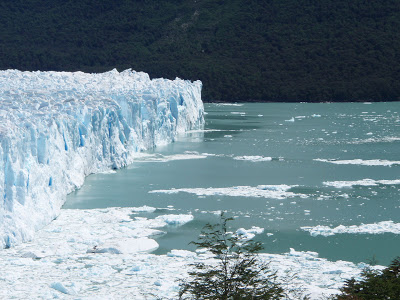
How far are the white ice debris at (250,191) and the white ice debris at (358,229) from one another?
8.70 ft

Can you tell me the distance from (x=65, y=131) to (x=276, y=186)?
453 cm

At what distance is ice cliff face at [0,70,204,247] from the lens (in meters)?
10.8

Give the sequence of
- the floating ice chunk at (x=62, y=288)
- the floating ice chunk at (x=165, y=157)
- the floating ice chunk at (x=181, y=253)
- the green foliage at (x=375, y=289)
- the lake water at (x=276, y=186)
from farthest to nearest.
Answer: the floating ice chunk at (x=165, y=157) < the lake water at (x=276, y=186) < the floating ice chunk at (x=181, y=253) < the floating ice chunk at (x=62, y=288) < the green foliage at (x=375, y=289)

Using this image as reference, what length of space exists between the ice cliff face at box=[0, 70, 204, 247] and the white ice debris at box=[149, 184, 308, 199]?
231 centimetres

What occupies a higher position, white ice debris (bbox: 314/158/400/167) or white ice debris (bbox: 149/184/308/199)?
white ice debris (bbox: 149/184/308/199)

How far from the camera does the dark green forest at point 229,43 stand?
162 feet

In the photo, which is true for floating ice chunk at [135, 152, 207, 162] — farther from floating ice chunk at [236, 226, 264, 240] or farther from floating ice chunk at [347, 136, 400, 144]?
floating ice chunk at [236, 226, 264, 240]

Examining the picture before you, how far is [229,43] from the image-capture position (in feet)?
182

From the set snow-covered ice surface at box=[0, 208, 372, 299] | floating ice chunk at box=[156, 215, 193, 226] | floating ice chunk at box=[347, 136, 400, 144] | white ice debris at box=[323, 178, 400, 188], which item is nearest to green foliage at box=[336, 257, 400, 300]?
snow-covered ice surface at box=[0, 208, 372, 299]

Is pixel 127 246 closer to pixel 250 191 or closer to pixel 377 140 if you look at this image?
pixel 250 191

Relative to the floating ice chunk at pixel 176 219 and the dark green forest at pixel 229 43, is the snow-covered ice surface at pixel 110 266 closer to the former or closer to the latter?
the floating ice chunk at pixel 176 219

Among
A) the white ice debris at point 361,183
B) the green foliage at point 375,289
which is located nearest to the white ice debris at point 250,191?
the white ice debris at point 361,183

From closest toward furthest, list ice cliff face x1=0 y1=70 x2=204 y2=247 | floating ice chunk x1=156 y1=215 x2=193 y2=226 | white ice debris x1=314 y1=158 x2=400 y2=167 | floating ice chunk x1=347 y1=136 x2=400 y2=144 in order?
1. ice cliff face x1=0 y1=70 x2=204 y2=247
2. floating ice chunk x1=156 y1=215 x2=193 y2=226
3. white ice debris x1=314 y1=158 x2=400 y2=167
4. floating ice chunk x1=347 y1=136 x2=400 y2=144

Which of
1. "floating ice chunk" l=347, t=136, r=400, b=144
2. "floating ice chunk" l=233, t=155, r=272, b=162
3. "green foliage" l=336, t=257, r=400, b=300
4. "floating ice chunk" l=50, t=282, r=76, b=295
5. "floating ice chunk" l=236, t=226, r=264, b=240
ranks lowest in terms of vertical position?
"floating ice chunk" l=347, t=136, r=400, b=144
